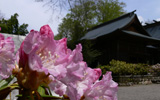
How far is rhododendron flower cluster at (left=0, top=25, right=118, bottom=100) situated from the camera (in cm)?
35

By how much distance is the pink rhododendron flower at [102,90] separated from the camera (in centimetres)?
47

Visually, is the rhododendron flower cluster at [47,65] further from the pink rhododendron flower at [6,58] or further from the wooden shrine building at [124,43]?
the wooden shrine building at [124,43]

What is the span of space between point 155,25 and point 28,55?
26921 mm

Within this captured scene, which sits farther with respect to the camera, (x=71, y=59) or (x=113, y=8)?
(x=113, y=8)

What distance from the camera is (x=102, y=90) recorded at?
0.50 m

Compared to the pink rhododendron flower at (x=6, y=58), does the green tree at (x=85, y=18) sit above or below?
above

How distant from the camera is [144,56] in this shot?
15859 mm

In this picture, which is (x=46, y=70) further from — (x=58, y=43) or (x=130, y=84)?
(x=130, y=84)

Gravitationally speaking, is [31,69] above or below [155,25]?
below

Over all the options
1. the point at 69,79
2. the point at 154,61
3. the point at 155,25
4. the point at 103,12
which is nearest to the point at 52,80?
the point at 69,79

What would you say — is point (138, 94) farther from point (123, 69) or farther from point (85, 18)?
point (85, 18)

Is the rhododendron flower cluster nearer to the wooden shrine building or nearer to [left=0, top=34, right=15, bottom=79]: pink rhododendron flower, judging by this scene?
[left=0, top=34, right=15, bottom=79]: pink rhododendron flower

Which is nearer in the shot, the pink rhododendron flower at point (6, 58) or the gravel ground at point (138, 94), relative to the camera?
the pink rhododendron flower at point (6, 58)

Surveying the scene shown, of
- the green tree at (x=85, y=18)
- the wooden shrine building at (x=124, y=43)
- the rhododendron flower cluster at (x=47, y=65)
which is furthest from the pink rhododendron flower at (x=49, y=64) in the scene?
the wooden shrine building at (x=124, y=43)
